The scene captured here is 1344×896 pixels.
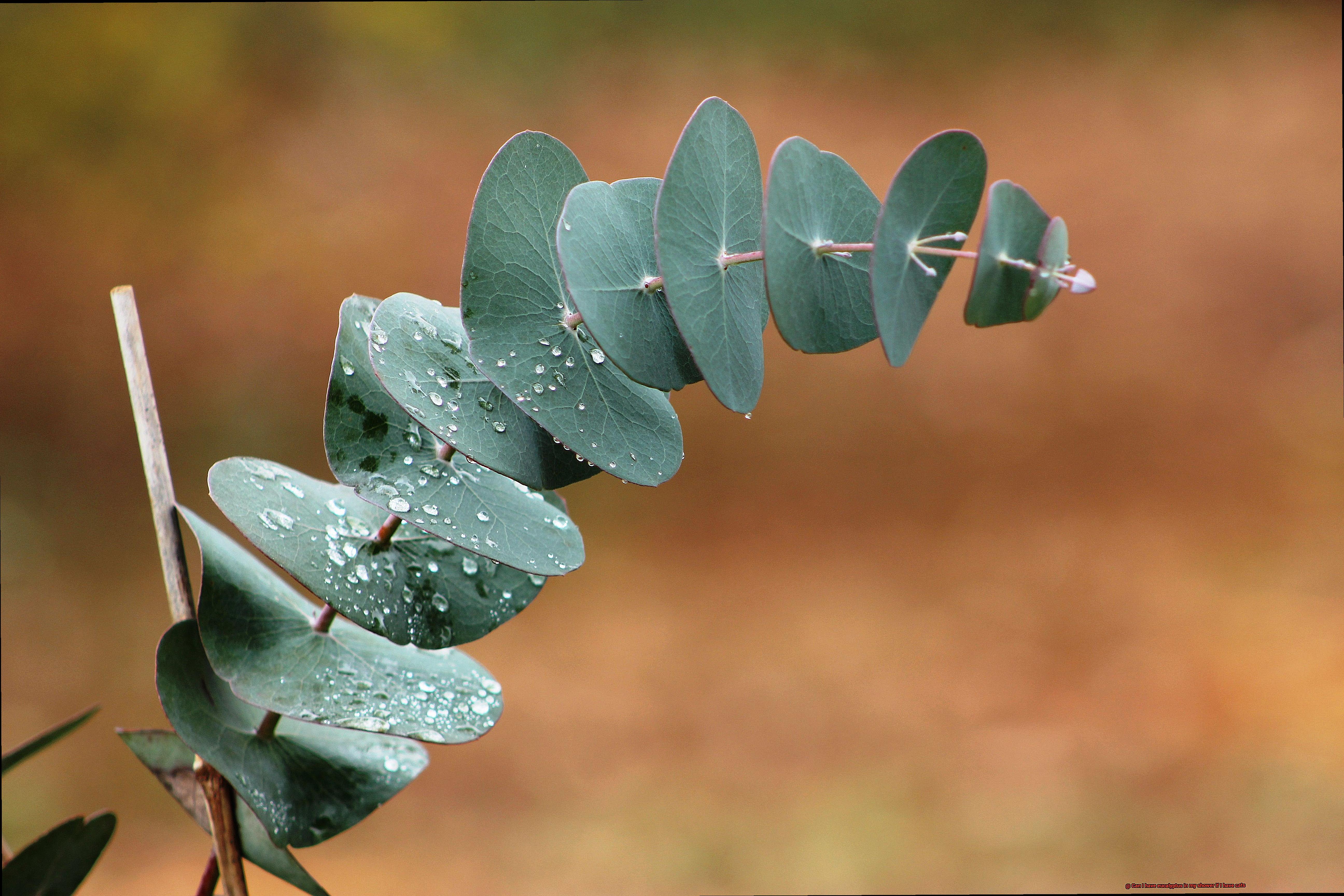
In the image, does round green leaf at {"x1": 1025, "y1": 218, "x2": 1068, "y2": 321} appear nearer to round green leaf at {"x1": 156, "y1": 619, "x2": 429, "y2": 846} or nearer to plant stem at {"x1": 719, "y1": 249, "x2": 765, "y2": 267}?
plant stem at {"x1": 719, "y1": 249, "x2": 765, "y2": 267}

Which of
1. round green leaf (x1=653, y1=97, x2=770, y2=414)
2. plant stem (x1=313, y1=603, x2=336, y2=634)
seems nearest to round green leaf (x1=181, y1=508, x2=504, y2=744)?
plant stem (x1=313, y1=603, x2=336, y2=634)

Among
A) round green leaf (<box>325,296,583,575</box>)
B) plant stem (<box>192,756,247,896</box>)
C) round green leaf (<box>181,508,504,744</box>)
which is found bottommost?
plant stem (<box>192,756,247,896</box>)

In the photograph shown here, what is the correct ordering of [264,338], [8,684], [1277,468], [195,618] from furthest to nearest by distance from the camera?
[1277,468], [264,338], [8,684], [195,618]

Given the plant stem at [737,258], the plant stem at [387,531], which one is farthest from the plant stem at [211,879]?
the plant stem at [737,258]

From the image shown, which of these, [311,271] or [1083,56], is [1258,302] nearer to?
[1083,56]

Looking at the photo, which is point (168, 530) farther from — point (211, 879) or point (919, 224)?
point (919, 224)

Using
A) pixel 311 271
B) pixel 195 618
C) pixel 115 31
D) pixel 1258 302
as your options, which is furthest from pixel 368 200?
pixel 1258 302
